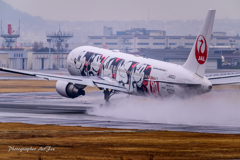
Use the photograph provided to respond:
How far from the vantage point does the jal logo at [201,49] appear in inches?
1495

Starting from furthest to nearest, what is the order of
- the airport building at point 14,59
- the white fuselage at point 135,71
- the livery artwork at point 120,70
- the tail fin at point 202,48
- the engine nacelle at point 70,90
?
the airport building at point 14,59 → the engine nacelle at point 70,90 → the livery artwork at point 120,70 → the white fuselage at point 135,71 → the tail fin at point 202,48

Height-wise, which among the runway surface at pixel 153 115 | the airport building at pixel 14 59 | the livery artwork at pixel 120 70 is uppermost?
the livery artwork at pixel 120 70

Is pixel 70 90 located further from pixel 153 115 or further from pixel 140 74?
pixel 153 115

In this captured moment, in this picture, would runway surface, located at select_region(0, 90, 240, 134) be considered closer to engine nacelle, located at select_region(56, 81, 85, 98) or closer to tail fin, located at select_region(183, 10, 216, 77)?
engine nacelle, located at select_region(56, 81, 85, 98)

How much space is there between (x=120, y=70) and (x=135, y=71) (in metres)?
2.70

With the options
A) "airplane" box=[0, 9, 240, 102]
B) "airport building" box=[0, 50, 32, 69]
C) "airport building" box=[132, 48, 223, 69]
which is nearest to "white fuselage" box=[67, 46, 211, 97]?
"airplane" box=[0, 9, 240, 102]

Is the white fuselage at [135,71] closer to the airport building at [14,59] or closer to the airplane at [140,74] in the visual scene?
the airplane at [140,74]

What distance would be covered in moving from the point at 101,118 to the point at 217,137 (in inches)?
534

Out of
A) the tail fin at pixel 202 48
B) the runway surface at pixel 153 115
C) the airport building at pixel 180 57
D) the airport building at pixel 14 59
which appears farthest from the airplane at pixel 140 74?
the airport building at pixel 14 59

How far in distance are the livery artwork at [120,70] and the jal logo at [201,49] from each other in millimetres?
4737

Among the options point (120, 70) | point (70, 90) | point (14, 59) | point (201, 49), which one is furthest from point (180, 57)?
point (201, 49)

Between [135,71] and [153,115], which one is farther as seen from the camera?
[135,71]

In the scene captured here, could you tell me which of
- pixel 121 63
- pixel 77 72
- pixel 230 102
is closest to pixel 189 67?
pixel 230 102

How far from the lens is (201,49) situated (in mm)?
38125
